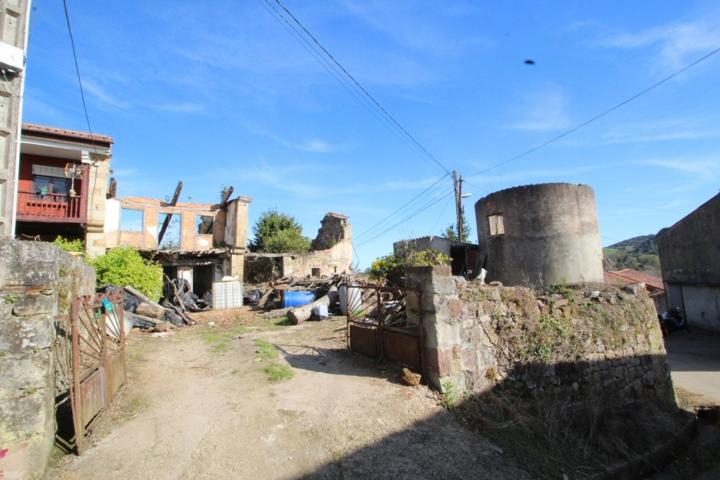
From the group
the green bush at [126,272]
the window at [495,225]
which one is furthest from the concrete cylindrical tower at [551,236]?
the green bush at [126,272]

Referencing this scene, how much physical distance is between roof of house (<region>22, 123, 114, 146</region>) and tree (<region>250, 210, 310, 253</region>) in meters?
14.4

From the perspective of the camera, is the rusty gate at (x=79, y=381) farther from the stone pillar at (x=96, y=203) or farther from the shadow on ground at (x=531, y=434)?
the stone pillar at (x=96, y=203)

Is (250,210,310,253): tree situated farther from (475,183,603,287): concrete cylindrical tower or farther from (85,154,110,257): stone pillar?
(475,183,603,287): concrete cylindrical tower

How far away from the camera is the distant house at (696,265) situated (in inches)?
631

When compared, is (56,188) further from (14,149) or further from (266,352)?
(266,352)

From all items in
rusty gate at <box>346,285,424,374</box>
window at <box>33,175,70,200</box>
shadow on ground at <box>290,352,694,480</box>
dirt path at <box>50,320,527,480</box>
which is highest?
window at <box>33,175,70,200</box>

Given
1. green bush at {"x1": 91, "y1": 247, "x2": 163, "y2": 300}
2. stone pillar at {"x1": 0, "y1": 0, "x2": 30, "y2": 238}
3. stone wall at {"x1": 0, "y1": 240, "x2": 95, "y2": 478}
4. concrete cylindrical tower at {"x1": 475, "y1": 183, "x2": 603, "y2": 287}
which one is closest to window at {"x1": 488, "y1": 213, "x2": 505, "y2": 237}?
concrete cylindrical tower at {"x1": 475, "y1": 183, "x2": 603, "y2": 287}

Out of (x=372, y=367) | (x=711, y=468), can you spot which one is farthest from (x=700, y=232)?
(x=372, y=367)

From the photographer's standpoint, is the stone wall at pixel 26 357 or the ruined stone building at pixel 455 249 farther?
the ruined stone building at pixel 455 249

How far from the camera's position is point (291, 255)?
2334cm

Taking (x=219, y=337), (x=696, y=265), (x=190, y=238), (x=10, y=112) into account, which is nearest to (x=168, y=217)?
(x=190, y=238)

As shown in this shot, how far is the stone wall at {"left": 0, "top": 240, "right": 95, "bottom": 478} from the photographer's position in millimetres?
3049

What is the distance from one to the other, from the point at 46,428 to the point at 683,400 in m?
12.0

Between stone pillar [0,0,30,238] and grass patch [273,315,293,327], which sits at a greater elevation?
stone pillar [0,0,30,238]
